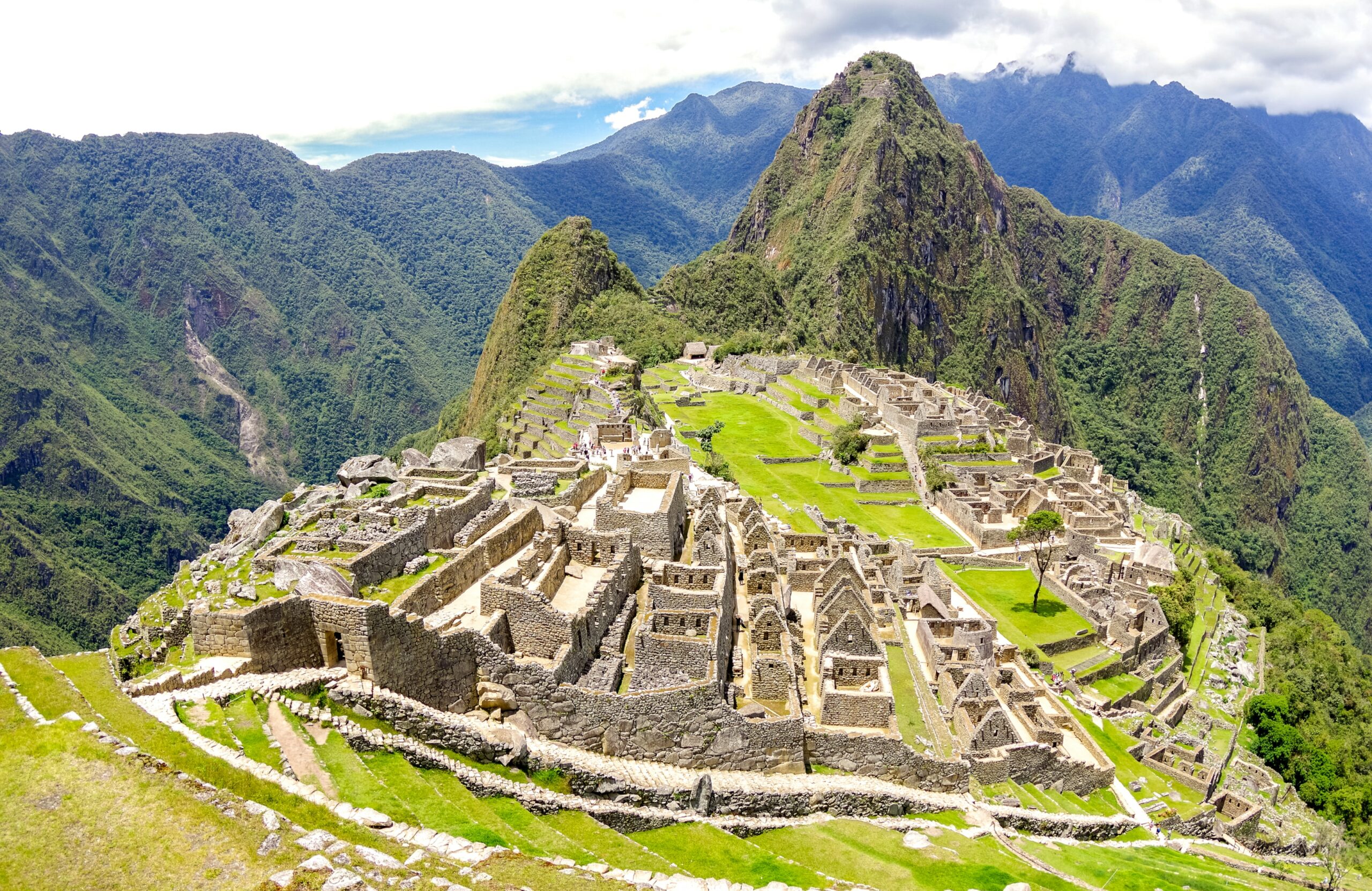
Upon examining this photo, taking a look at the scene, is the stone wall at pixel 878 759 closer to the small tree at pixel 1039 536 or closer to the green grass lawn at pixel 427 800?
the green grass lawn at pixel 427 800

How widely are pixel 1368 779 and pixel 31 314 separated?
225017 millimetres

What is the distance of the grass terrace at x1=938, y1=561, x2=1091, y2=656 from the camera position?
3897 cm

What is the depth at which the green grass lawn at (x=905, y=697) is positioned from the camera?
79.7 ft

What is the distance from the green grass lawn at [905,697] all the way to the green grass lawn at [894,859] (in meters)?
4.36

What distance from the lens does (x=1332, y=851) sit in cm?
3095

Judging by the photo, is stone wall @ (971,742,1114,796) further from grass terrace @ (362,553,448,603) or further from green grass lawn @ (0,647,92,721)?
green grass lawn @ (0,647,92,721)

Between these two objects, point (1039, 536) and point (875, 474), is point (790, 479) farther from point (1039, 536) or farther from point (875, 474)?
point (1039, 536)

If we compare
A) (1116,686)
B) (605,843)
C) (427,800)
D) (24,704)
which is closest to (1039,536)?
(1116,686)

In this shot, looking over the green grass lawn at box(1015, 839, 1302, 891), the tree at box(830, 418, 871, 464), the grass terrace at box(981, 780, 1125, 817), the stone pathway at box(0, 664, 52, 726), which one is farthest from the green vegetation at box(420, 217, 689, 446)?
the stone pathway at box(0, 664, 52, 726)

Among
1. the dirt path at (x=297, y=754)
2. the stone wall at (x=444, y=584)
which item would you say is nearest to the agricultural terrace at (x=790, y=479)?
the stone wall at (x=444, y=584)

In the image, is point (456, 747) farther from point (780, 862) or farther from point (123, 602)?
point (123, 602)

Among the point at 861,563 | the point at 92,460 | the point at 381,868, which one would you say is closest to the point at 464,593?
the point at 381,868

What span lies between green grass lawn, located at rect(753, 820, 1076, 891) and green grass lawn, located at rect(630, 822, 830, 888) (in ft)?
2.15

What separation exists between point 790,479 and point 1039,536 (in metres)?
18.1
